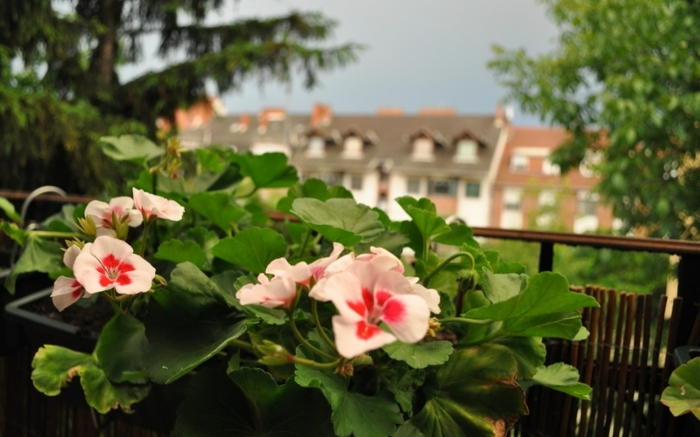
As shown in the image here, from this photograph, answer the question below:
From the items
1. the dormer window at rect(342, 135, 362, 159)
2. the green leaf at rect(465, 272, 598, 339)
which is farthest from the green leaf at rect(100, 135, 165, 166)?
the dormer window at rect(342, 135, 362, 159)

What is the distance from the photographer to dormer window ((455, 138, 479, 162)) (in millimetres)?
17031

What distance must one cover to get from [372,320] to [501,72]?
4.88 meters

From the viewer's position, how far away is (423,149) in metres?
17.5

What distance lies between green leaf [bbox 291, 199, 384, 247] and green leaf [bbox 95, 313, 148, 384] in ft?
0.60

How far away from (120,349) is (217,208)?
0.54 feet

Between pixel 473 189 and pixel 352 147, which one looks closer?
pixel 473 189

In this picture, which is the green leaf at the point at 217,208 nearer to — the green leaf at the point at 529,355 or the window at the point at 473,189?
the green leaf at the point at 529,355

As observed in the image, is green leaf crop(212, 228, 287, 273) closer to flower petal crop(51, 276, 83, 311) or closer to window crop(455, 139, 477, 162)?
flower petal crop(51, 276, 83, 311)

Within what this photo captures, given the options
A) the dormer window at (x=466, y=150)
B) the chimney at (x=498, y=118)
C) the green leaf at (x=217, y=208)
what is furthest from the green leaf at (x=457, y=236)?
the chimney at (x=498, y=118)

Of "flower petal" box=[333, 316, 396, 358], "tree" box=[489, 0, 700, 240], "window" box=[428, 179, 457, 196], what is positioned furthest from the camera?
"window" box=[428, 179, 457, 196]

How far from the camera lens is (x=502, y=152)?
17.5 meters

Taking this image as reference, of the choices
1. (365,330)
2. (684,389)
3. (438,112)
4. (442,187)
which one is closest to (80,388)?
(365,330)

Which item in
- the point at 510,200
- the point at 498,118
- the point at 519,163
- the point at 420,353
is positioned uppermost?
the point at 498,118

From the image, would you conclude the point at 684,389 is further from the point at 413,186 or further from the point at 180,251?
the point at 413,186
